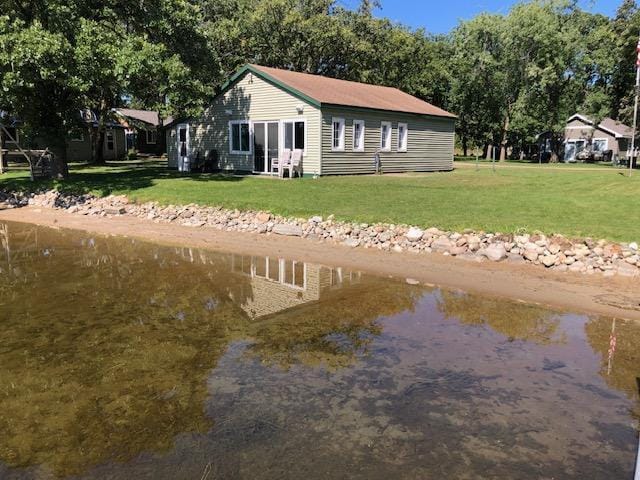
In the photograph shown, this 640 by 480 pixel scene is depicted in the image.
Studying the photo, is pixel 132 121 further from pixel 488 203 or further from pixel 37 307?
pixel 37 307

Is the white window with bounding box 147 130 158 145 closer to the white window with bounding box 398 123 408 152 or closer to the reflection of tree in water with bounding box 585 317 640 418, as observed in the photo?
the white window with bounding box 398 123 408 152

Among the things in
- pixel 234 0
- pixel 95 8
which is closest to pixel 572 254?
pixel 95 8

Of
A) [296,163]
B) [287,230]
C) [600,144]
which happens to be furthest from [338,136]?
[600,144]

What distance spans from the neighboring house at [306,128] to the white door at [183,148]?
0.14 ft

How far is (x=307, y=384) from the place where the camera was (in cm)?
466

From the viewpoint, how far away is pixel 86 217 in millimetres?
14508

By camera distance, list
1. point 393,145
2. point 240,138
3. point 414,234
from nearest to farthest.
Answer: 1. point 414,234
2. point 240,138
3. point 393,145

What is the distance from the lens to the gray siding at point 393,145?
19.2 m

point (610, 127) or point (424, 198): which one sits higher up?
point (610, 127)

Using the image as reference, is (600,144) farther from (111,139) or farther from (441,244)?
(441,244)

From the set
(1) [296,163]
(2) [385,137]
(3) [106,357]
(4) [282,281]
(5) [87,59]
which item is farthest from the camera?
(2) [385,137]

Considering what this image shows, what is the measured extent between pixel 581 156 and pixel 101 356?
43.5 m

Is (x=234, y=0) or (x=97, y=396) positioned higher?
(x=234, y=0)

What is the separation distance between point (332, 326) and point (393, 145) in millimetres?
16950
